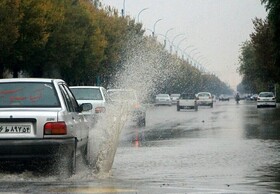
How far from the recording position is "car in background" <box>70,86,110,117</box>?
25.3 metres

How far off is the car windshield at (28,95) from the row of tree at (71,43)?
115 ft

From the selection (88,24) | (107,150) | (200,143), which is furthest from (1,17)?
(107,150)

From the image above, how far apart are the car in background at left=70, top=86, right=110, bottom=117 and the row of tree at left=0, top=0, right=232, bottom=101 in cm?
2189

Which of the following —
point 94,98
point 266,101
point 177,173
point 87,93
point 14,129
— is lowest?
point 177,173

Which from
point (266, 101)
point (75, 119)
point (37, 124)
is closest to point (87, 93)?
point (75, 119)

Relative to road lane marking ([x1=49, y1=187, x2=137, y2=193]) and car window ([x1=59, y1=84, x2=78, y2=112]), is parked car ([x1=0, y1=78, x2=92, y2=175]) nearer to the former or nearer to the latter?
A: car window ([x1=59, y1=84, x2=78, y2=112])

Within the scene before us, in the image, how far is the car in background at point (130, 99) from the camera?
115 ft

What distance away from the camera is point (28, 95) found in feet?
41.4

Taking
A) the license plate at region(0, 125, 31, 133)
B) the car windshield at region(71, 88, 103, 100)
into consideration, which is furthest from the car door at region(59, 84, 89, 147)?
the car windshield at region(71, 88, 103, 100)

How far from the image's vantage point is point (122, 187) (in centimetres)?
1152

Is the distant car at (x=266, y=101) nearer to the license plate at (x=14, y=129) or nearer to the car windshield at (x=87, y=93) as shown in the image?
the car windshield at (x=87, y=93)

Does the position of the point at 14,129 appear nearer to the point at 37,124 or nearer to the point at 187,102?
the point at 37,124

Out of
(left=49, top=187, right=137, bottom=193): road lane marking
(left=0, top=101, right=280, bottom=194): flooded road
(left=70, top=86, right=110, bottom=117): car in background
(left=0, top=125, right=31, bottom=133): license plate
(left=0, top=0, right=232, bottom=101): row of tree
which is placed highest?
(left=0, top=0, right=232, bottom=101): row of tree

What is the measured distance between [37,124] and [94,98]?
45.7 ft
